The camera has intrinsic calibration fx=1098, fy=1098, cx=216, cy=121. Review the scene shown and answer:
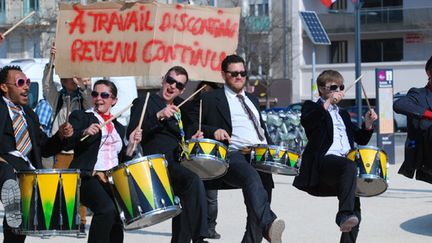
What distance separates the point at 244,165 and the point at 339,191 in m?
→ 0.83

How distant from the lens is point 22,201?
303 inches

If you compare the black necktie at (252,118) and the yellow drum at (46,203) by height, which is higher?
the black necktie at (252,118)

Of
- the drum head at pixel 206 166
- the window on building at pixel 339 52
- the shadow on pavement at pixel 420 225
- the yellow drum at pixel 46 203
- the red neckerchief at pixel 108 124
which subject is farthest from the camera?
the window on building at pixel 339 52

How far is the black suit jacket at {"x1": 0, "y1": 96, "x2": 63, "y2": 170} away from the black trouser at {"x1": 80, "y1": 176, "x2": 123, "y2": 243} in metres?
0.36

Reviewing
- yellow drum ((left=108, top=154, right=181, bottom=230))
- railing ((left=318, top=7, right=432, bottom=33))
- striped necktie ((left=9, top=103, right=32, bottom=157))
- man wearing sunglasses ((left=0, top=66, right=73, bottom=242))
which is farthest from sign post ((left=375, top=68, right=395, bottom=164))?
railing ((left=318, top=7, right=432, bottom=33))

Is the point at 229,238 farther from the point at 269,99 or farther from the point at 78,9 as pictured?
the point at 269,99

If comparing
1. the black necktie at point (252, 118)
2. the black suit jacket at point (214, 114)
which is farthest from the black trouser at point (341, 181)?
the black suit jacket at point (214, 114)

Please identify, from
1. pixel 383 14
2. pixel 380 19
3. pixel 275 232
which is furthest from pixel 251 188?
pixel 380 19

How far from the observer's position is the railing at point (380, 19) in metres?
56.5

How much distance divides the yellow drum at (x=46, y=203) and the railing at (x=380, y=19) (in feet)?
162

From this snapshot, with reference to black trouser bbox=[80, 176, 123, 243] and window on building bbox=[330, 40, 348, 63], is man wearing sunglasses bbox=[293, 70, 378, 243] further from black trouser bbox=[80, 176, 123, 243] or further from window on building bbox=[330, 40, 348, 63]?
window on building bbox=[330, 40, 348, 63]

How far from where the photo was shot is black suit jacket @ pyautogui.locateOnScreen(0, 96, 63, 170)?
25.9 ft

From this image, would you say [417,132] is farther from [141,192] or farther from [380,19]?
[380,19]

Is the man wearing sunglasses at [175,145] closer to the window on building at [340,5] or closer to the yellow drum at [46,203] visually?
the yellow drum at [46,203]
